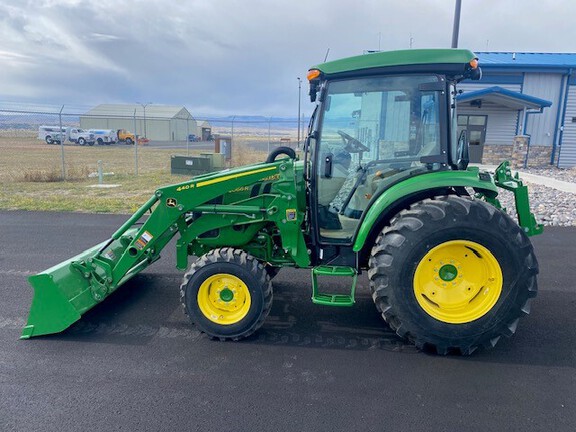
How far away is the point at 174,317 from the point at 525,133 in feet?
67.3

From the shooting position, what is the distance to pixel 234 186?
3945 millimetres

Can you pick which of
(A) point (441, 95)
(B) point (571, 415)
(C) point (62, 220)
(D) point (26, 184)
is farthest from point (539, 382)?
(D) point (26, 184)

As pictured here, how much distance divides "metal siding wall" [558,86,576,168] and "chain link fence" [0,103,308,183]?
40.5 feet

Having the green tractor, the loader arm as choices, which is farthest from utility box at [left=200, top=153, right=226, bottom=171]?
the loader arm

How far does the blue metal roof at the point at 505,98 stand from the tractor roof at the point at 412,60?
50.6 ft

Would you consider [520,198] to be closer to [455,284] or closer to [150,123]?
[455,284]

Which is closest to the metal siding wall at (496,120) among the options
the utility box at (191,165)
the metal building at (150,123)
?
the utility box at (191,165)

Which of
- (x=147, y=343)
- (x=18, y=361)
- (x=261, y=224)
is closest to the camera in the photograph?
(x=18, y=361)

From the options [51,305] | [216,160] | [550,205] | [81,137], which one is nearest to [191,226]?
[51,305]

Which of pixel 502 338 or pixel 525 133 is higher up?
pixel 525 133

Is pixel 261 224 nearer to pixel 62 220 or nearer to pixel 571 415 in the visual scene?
pixel 571 415

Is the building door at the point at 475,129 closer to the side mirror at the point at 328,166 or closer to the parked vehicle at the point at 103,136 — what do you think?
the side mirror at the point at 328,166

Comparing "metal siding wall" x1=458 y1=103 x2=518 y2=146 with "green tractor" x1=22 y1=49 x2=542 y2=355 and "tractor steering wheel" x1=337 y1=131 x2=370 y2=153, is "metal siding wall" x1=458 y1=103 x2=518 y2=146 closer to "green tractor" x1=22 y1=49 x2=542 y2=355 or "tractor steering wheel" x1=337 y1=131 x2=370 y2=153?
"green tractor" x1=22 y1=49 x2=542 y2=355

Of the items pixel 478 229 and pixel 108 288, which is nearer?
pixel 478 229
